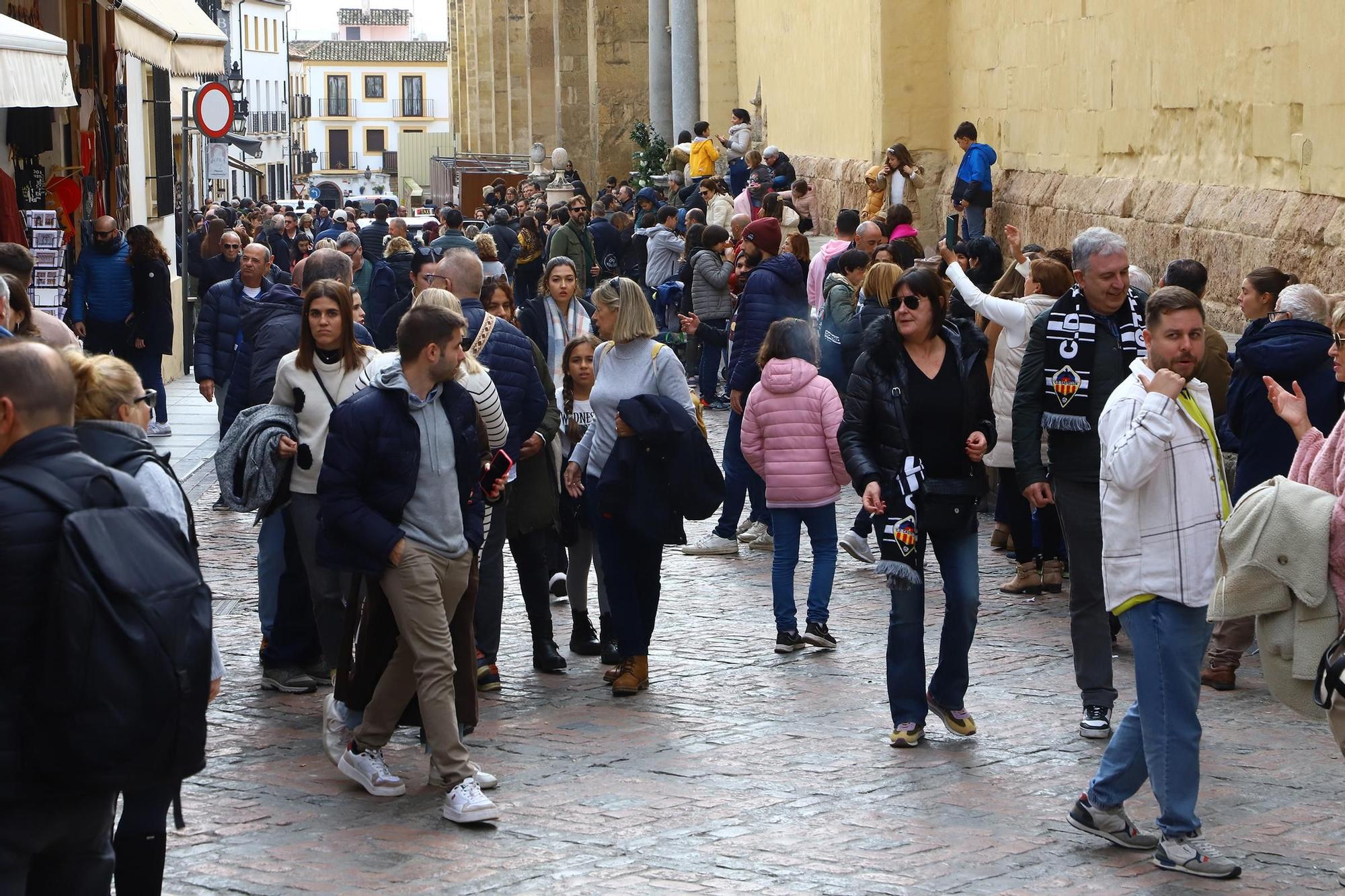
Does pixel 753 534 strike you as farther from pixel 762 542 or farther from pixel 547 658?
pixel 547 658

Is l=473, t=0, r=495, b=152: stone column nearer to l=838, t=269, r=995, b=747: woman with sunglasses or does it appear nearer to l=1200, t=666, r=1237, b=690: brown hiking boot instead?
l=1200, t=666, r=1237, b=690: brown hiking boot

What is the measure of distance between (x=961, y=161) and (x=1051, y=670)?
11.0 m

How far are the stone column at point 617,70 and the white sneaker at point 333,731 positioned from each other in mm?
33620

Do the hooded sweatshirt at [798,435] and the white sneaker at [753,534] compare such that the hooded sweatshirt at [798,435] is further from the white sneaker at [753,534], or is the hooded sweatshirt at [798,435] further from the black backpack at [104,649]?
the black backpack at [104,649]

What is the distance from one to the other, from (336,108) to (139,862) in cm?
12687

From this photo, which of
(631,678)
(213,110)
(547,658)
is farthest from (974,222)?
(631,678)

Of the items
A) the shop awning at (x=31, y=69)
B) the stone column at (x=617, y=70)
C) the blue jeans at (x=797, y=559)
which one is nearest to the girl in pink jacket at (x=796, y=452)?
the blue jeans at (x=797, y=559)

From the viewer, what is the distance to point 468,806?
597 cm

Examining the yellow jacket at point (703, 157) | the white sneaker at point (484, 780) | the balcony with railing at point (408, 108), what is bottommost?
the white sneaker at point (484, 780)

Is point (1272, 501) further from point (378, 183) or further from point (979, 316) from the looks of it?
point (378, 183)

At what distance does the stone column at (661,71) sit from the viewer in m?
35.3

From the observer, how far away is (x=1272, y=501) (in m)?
5.08

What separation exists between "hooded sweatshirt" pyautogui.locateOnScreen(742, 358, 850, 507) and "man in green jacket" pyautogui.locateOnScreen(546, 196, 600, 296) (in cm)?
983

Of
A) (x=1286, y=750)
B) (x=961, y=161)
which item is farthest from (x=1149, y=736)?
(x=961, y=161)
